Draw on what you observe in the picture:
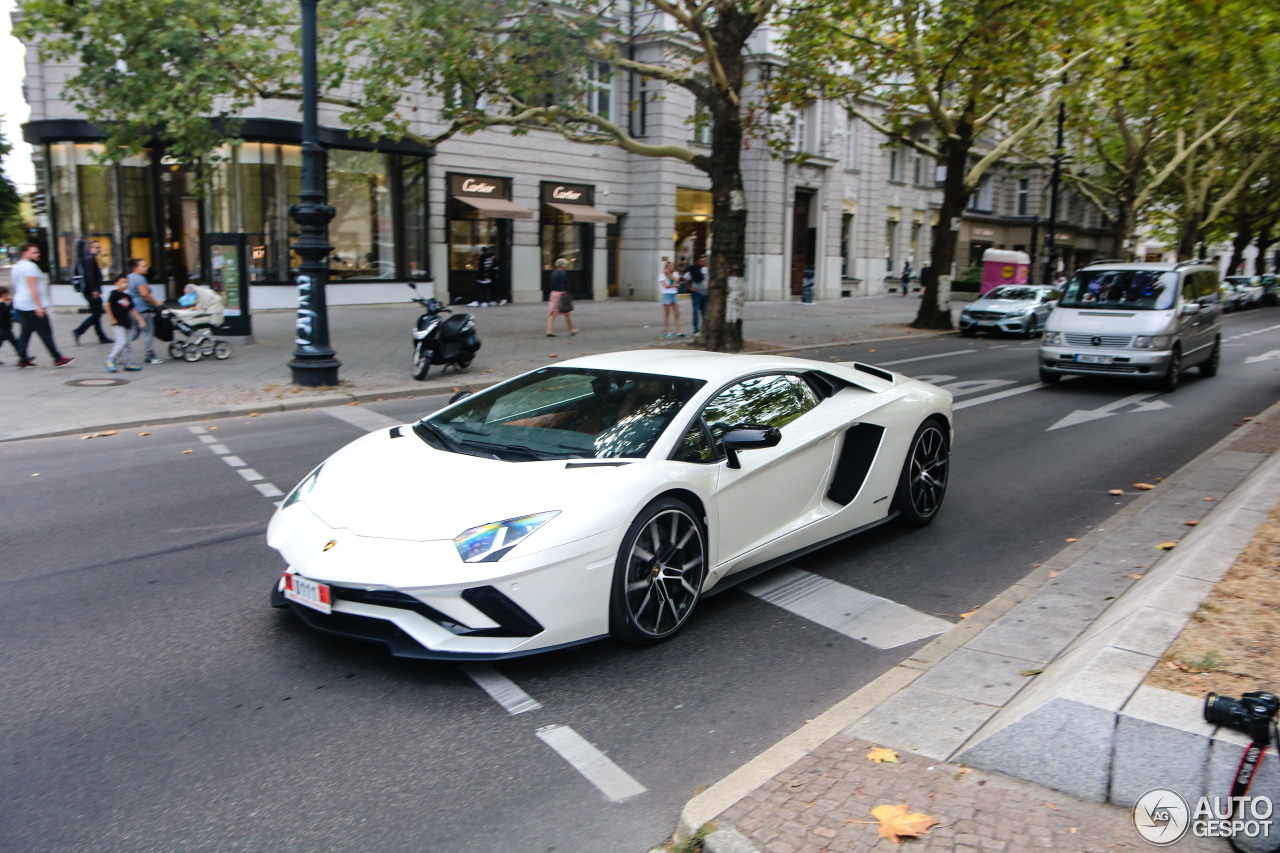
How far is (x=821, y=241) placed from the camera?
38094 mm

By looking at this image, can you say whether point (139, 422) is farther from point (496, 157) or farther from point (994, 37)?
point (496, 157)

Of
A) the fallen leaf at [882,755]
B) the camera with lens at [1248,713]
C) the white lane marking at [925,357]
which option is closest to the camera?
the camera with lens at [1248,713]

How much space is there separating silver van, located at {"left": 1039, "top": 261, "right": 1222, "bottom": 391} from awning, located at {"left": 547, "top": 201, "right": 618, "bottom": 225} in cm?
1861

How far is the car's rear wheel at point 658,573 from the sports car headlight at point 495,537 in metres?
0.45

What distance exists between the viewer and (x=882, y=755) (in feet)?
11.4

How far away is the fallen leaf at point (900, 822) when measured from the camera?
2.96m

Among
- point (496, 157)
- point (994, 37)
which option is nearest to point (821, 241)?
point (496, 157)

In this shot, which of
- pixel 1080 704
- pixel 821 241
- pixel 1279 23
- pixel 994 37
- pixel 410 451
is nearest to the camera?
pixel 1080 704

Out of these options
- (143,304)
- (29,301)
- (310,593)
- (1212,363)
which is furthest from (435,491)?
(1212,363)

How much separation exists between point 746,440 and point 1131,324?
441 inches

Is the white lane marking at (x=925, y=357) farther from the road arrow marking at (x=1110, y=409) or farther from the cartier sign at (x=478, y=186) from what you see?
the cartier sign at (x=478, y=186)

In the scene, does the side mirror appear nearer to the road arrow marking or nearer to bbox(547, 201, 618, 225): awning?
the road arrow marking

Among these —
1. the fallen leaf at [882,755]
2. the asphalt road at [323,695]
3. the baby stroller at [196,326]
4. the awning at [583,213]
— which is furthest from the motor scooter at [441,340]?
the awning at [583,213]

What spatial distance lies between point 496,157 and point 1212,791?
92.5 feet
